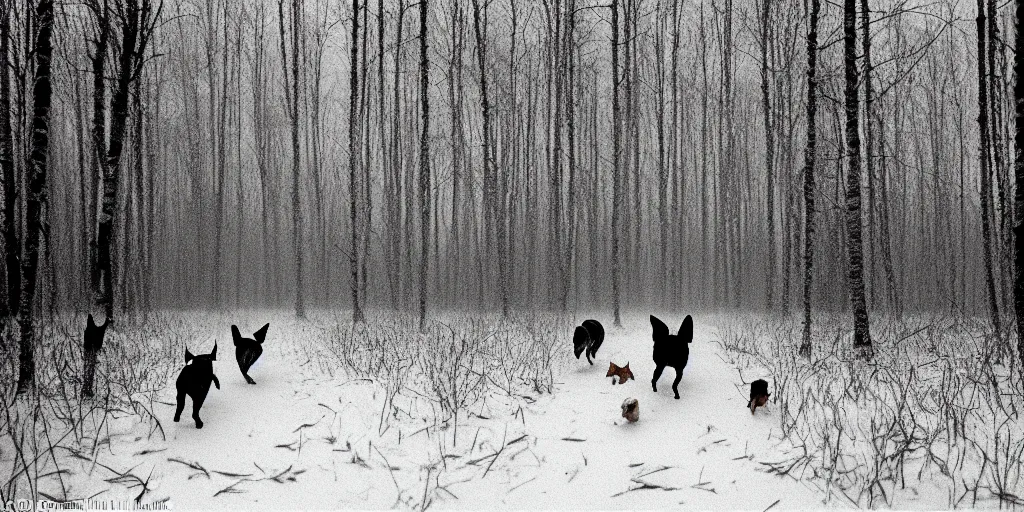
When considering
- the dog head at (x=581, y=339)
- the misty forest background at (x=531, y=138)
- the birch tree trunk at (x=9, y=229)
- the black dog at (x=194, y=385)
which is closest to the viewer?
the black dog at (x=194, y=385)

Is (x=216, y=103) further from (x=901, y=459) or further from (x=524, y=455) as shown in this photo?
(x=901, y=459)

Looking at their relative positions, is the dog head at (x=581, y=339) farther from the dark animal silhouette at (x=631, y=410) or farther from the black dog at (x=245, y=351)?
the black dog at (x=245, y=351)

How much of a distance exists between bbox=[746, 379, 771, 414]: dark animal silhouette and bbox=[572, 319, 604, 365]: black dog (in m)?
1.69

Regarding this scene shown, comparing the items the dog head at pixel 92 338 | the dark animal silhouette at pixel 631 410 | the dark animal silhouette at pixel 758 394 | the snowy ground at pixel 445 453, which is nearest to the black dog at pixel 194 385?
the snowy ground at pixel 445 453

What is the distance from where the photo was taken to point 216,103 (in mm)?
20406

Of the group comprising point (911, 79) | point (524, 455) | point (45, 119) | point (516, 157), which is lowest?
point (524, 455)

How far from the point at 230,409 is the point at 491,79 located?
15.5 m

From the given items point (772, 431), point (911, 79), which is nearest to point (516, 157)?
point (911, 79)

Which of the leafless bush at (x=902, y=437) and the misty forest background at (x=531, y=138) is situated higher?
the misty forest background at (x=531, y=138)

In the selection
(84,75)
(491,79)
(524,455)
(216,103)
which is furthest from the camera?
(216,103)

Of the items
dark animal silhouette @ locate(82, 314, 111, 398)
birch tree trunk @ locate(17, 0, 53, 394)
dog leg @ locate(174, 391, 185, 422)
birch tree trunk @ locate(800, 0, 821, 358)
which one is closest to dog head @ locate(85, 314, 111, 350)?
dark animal silhouette @ locate(82, 314, 111, 398)

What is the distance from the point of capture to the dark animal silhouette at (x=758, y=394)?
3480 millimetres

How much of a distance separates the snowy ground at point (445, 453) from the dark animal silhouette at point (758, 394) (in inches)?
5.6

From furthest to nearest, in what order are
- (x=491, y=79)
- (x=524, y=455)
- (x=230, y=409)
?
(x=491, y=79) < (x=230, y=409) < (x=524, y=455)
